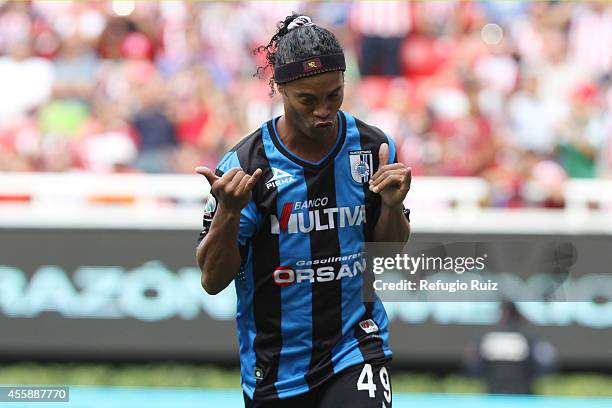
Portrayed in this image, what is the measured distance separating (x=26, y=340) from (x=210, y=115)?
2.90 m

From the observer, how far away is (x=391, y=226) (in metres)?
4.36

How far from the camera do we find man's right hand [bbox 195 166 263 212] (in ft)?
13.3

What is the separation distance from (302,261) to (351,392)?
537mm

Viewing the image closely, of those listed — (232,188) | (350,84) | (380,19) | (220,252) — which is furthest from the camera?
(380,19)

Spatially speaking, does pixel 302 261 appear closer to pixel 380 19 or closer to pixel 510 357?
pixel 510 357

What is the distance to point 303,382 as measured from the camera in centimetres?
440

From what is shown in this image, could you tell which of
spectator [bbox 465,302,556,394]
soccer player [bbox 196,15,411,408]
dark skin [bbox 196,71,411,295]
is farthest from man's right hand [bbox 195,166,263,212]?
spectator [bbox 465,302,556,394]

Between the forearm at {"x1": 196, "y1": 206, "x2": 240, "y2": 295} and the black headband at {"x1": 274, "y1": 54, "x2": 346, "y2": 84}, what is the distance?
574 mm

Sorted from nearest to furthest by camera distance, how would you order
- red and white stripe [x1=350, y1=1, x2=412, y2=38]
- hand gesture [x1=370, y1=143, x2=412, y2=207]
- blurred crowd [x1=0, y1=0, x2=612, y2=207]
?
1. hand gesture [x1=370, y1=143, x2=412, y2=207]
2. blurred crowd [x1=0, y1=0, x2=612, y2=207]
3. red and white stripe [x1=350, y1=1, x2=412, y2=38]

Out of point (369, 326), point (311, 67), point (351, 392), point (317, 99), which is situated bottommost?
point (351, 392)

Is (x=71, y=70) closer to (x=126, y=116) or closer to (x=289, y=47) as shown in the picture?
(x=126, y=116)

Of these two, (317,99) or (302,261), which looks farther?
(302,261)

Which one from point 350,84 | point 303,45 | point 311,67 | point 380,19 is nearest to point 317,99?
point 311,67

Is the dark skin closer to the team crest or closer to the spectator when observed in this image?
the team crest
